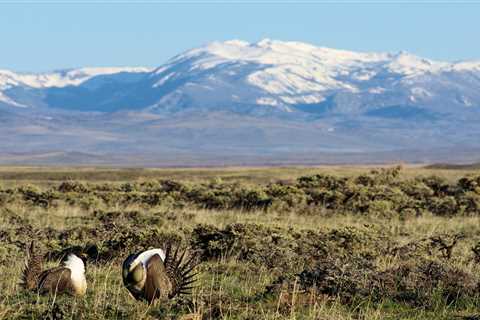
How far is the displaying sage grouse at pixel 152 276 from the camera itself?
8.43 meters

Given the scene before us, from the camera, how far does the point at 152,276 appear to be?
8.62 metres

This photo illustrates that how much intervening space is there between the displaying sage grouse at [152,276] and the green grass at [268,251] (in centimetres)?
14

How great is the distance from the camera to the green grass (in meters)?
8.95

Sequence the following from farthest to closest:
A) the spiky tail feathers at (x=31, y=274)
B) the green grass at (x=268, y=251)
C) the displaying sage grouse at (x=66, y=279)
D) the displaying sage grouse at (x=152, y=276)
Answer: the spiky tail feathers at (x=31, y=274), the displaying sage grouse at (x=66, y=279), the green grass at (x=268, y=251), the displaying sage grouse at (x=152, y=276)

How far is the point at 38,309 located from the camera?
8.48 metres

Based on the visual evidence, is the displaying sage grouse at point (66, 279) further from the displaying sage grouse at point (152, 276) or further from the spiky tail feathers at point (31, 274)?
the displaying sage grouse at point (152, 276)

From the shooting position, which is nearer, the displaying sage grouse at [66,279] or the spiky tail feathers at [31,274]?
the displaying sage grouse at [66,279]

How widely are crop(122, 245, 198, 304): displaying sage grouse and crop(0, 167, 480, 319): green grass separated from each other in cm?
14

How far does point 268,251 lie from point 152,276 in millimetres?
4412

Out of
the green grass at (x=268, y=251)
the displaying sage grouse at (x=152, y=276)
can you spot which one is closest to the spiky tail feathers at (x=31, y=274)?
the green grass at (x=268, y=251)

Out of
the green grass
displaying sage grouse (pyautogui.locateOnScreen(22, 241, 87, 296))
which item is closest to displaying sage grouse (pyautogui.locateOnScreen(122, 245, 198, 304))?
the green grass

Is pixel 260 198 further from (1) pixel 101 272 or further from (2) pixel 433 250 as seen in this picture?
(1) pixel 101 272

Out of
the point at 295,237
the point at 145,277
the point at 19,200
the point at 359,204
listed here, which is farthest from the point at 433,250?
the point at 19,200

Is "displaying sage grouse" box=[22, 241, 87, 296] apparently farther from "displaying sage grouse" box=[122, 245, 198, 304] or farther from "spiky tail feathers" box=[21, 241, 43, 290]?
"displaying sage grouse" box=[122, 245, 198, 304]
